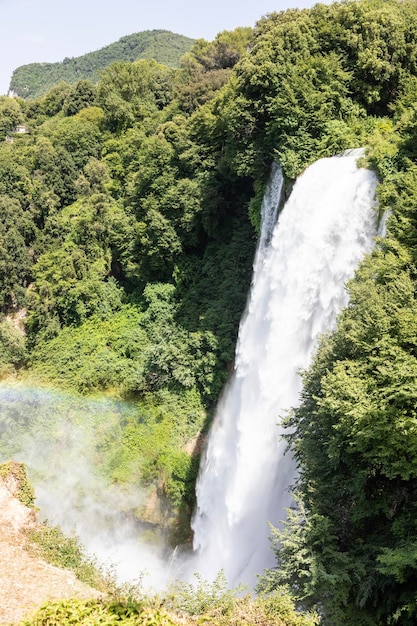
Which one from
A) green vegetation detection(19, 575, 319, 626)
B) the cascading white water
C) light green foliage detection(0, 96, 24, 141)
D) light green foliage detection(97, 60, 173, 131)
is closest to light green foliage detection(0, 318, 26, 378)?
the cascading white water

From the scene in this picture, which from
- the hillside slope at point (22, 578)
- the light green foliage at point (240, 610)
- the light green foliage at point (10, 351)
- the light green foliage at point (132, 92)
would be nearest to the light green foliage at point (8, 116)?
the light green foliage at point (132, 92)

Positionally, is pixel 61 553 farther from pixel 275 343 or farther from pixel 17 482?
pixel 275 343

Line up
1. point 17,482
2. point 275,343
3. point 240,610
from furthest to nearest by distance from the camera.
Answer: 1. point 275,343
2. point 17,482
3. point 240,610

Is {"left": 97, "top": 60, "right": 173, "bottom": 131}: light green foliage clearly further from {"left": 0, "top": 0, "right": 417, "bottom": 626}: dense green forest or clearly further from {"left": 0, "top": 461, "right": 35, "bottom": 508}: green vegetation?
{"left": 0, "top": 461, "right": 35, "bottom": 508}: green vegetation

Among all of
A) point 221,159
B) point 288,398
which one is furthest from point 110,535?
point 221,159

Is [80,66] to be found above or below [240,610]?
above

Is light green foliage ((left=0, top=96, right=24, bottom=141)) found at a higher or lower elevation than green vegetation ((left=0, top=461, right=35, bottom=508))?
higher

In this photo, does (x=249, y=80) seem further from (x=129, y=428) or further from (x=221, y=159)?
(x=129, y=428)

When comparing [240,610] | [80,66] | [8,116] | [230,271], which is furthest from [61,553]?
[80,66]
